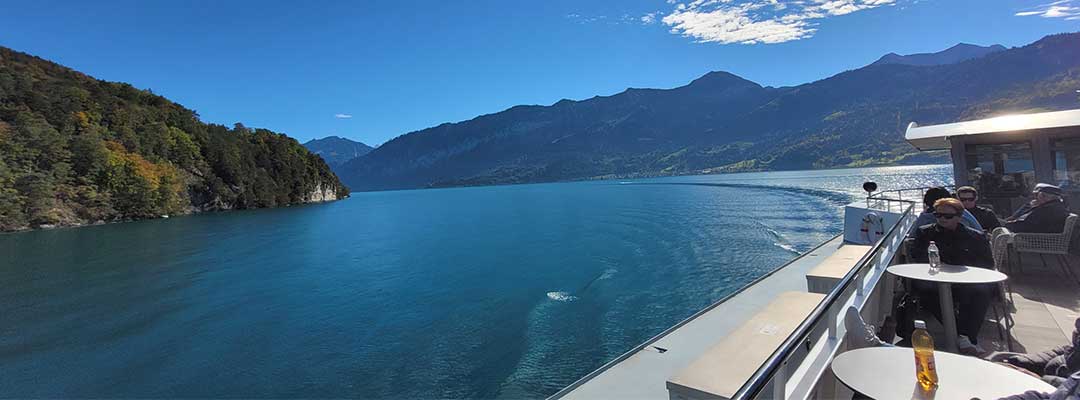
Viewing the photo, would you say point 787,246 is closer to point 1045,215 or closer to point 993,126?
point 993,126

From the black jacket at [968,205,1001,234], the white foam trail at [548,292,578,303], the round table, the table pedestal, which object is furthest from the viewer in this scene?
the white foam trail at [548,292,578,303]

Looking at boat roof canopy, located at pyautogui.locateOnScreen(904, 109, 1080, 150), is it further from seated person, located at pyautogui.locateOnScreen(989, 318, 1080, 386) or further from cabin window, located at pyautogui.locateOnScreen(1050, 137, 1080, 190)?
seated person, located at pyautogui.locateOnScreen(989, 318, 1080, 386)

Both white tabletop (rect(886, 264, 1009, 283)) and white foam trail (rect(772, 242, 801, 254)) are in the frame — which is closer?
white tabletop (rect(886, 264, 1009, 283))

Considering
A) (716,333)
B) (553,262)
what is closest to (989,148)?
(716,333)

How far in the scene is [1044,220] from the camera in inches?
225

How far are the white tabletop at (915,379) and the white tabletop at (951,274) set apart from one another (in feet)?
5.86

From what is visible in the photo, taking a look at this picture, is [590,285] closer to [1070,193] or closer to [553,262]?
[553,262]

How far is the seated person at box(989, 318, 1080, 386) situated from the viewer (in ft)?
7.97

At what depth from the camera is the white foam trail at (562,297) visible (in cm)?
1214

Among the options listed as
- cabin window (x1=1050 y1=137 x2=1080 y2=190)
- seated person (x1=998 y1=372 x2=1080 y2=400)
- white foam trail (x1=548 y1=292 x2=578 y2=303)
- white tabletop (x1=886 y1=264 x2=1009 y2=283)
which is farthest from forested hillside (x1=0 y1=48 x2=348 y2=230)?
cabin window (x1=1050 y1=137 x2=1080 y2=190)

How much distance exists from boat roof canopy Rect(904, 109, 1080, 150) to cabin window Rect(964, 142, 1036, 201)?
0.52 meters

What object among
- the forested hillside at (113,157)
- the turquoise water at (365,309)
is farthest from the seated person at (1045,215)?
the forested hillside at (113,157)

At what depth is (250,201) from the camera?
77.8 metres

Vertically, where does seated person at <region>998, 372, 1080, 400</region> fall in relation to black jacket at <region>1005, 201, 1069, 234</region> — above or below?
above
